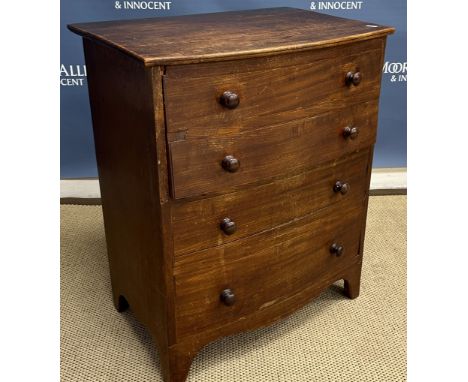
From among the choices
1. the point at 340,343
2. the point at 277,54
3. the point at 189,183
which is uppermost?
the point at 277,54

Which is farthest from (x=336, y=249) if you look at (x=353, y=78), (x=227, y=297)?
(x=353, y=78)

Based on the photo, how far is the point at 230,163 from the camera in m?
1.38

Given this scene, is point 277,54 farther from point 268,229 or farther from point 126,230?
point 126,230

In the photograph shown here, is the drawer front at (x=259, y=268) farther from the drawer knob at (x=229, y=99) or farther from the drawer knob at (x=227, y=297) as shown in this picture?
the drawer knob at (x=229, y=99)

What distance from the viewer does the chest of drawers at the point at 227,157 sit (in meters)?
1.31

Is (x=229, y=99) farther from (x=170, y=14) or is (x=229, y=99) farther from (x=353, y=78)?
(x=170, y=14)

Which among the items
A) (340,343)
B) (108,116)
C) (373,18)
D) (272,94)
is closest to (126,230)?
(108,116)

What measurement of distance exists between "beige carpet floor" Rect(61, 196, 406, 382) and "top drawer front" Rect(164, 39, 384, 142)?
0.83m

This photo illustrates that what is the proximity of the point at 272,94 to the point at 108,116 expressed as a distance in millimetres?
528

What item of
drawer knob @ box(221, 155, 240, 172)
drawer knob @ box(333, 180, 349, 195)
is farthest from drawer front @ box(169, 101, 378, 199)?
drawer knob @ box(333, 180, 349, 195)

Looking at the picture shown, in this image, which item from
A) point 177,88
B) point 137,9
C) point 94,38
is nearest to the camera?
point 177,88

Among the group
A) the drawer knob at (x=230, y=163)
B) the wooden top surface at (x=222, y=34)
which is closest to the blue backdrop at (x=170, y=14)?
the wooden top surface at (x=222, y=34)

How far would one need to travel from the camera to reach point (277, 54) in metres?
1.35

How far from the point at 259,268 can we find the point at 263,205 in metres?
0.22
